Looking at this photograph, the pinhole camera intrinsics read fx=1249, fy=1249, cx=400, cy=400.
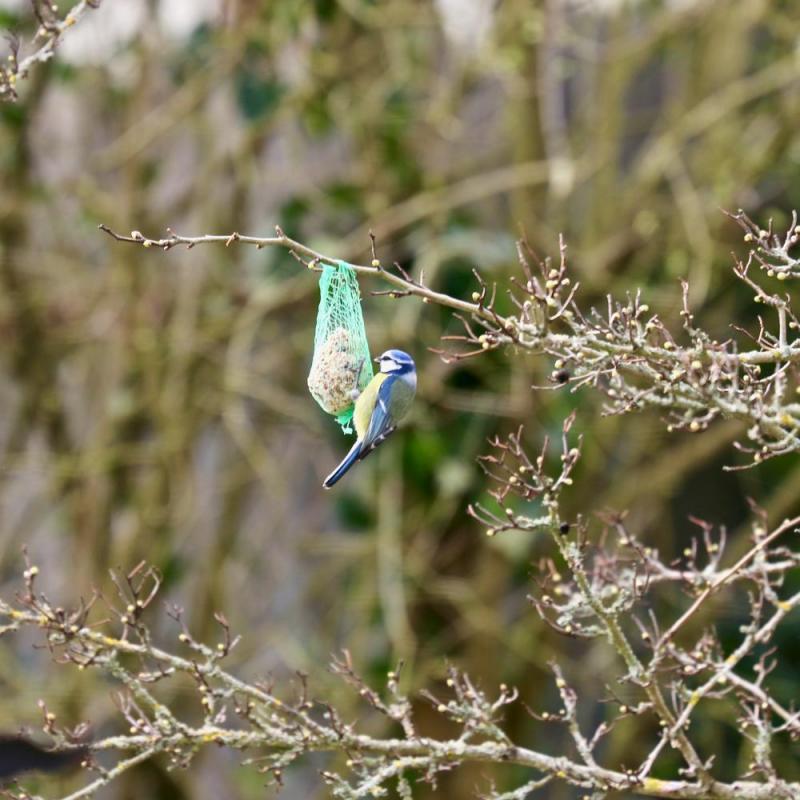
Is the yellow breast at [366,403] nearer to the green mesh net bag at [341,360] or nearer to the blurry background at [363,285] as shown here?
the green mesh net bag at [341,360]

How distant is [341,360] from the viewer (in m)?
1.41

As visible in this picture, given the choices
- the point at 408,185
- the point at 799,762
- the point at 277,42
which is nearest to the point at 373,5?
the point at 277,42

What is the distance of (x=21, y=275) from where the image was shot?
3178 mm

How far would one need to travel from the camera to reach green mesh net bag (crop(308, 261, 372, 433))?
1.40 meters

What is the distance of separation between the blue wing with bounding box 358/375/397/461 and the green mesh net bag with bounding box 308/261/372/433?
0.28ft

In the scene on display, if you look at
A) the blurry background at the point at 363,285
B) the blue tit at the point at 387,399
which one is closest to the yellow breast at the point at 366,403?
the blue tit at the point at 387,399

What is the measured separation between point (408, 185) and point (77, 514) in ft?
3.97

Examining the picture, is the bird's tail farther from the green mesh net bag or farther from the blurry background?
the blurry background

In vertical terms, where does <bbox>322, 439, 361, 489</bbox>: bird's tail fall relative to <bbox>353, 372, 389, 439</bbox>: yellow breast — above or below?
below

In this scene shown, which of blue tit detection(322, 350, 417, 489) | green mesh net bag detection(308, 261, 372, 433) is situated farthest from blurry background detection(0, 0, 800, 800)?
blue tit detection(322, 350, 417, 489)

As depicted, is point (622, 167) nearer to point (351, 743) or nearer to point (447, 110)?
point (447, 110)

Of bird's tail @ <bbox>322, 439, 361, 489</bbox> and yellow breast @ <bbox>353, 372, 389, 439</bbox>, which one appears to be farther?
yellow breast @ <bbox>353, 372, 389, 439</bbox>

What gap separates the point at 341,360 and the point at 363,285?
1.60 m

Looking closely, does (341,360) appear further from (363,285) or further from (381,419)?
(363,285)
